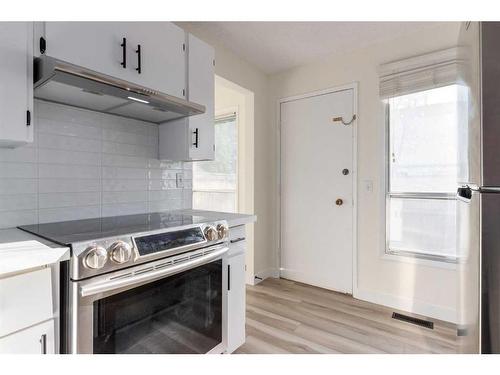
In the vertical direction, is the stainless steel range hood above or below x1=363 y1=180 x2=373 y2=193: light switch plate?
above

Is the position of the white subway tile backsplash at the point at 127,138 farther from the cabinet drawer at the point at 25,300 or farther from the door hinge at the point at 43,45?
the cabinet drawer at the point at 25,300

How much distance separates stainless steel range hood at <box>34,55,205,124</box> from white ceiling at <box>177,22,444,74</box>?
94cm

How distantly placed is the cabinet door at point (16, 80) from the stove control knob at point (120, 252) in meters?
0.57

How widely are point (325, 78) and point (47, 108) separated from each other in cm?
233

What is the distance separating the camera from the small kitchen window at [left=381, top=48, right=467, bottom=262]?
6.75 ft

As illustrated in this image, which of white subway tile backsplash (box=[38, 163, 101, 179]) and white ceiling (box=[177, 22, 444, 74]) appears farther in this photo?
white ceiling (box=[177, 22, 444, 74])

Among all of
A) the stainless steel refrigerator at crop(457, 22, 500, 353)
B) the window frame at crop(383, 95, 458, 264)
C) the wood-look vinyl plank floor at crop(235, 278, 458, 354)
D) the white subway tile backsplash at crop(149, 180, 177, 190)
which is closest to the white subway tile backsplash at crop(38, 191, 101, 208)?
the white subway tile backsplash at crop(149, 180, 177, 190)

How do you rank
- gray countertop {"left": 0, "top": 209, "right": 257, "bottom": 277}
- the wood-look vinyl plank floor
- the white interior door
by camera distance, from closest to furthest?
gray countertop {"left": 0, "top": 209, "right": 257, "bottom": 277} < the wood-look vinyl plank floor < the white interior door

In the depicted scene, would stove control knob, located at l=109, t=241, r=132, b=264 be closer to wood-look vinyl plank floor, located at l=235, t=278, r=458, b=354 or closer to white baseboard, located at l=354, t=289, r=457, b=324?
wood-look vinyl plank floor, located at l=235, t=278, r=458, b=354

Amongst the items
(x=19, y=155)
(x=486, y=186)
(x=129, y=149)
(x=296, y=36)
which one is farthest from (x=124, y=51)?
(x=486, y=186)

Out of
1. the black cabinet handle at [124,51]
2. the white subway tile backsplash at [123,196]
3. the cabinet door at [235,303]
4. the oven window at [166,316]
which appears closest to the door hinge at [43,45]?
the black cabinet handle at [124,51]

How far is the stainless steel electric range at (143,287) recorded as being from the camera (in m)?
0.92
